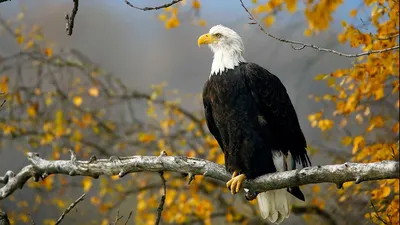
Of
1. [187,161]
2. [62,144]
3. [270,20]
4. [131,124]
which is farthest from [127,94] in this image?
[187,161]

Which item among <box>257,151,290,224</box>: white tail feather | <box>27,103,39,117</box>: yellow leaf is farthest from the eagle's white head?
<box>27,103,39,117</box>: yellow leaf

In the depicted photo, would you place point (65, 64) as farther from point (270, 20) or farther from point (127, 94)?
point (270, 20)

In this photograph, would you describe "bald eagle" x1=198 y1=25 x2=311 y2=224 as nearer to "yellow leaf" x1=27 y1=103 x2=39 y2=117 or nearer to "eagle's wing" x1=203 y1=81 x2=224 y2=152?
"eagle's wing" x1=203 y1=81 x2=224 y2=152

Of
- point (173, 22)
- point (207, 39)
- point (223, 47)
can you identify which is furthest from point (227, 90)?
point (173, 22)

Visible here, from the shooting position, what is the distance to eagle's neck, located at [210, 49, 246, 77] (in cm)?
333

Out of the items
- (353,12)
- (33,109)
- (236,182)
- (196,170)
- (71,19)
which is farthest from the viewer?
(33,109)

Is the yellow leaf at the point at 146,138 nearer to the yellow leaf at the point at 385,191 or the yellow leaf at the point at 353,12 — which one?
the yellow leaf at the point at 353,12

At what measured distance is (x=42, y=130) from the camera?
6711 millimetres

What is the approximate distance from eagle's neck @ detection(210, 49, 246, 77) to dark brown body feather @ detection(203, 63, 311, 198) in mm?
47

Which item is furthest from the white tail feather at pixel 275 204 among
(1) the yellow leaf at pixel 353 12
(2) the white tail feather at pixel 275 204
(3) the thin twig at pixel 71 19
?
(3) the thin twig at pixel 71 19

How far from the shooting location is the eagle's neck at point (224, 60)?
333 centimetres

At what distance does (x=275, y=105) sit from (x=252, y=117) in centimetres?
14

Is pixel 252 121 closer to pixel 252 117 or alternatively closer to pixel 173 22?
pixel 252 117

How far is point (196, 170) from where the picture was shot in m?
2.91
